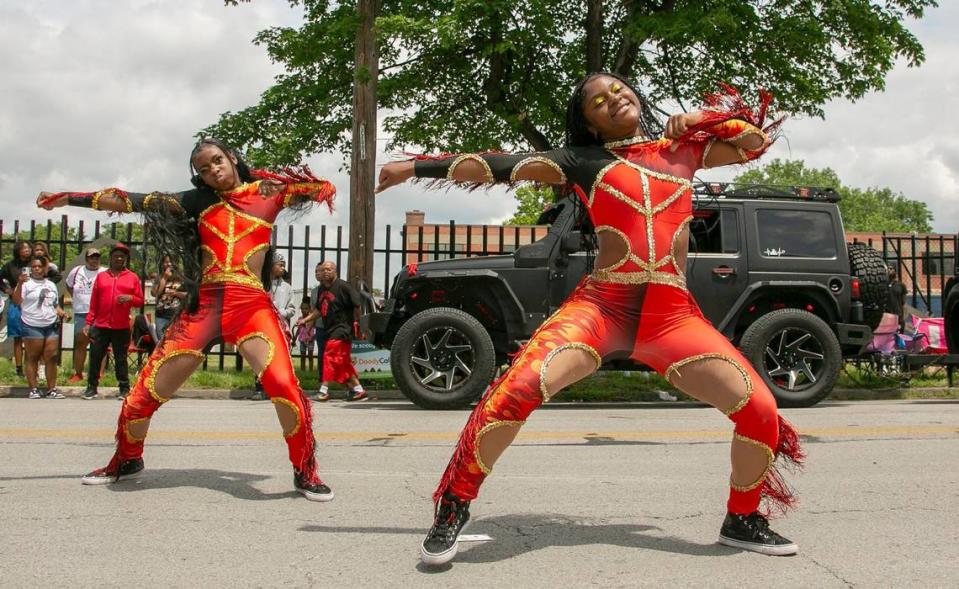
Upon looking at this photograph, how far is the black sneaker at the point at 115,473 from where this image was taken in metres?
5.35

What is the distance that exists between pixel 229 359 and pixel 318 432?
9.47 m

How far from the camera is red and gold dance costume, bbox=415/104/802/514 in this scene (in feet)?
12.4

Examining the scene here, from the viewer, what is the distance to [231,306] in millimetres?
5152

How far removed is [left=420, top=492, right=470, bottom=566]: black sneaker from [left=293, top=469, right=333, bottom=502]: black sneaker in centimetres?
134

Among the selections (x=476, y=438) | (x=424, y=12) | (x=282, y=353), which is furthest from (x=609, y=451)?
(x=424, y=12)

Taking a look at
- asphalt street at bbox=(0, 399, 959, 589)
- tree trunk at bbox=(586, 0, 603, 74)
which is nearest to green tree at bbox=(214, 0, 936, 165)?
tree trunk at bbox=(586, 0, 603, 74)

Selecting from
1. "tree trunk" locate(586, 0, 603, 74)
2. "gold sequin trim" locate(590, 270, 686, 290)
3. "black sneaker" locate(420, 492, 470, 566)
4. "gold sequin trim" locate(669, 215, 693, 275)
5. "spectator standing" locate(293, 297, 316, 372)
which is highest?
"tree trunk" locate(586, 0, 603, 74)

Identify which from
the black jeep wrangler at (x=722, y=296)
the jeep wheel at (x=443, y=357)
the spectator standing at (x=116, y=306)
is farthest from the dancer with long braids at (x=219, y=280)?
the spectator standing at (x=116, y=306)

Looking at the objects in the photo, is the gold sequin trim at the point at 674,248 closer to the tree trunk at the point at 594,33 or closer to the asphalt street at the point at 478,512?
the asphalt street at the point at 478,512

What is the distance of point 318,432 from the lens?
7.90 metres

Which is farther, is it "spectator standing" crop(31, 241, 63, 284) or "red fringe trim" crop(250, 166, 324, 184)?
"spectator standing" crop(31, 241, 63, 284)

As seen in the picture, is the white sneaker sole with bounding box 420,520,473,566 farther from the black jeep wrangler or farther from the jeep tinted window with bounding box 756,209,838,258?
the jeep tinted window with bounding box 756,209,838,258

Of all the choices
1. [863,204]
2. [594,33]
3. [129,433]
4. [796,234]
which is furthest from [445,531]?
[863,204]

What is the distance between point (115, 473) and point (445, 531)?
8.30 feet
